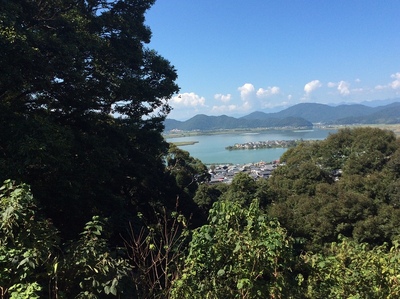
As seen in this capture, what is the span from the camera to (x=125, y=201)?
7.38m

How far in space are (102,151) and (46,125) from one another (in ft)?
3.99

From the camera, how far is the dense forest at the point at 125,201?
1979mm

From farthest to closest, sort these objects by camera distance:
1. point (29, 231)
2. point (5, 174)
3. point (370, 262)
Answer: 1. point (5, 174)
2. point (370, 262)
3. point (29, 231)

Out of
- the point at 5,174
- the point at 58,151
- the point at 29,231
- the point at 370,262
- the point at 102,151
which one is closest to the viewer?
the point at 29,231

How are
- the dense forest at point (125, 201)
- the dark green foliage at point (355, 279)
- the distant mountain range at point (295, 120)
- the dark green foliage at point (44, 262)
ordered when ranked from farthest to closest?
the distant mountain range at point (295, 120) → the dark green foliage at point (355, 279) → the dense forest at point (125, 201) → the dark green foliage at point (44, 262)

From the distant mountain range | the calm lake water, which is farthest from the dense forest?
the distant mountain range

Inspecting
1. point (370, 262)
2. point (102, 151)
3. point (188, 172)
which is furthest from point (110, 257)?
point (188, 172)

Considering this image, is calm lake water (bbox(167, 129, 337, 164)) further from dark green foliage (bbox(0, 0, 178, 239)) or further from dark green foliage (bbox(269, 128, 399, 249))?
dark green foliage (bbox(0, 0, 178, 239))

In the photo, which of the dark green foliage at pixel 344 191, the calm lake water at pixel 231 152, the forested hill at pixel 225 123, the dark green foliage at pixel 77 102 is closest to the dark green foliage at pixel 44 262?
the dark green foliage at pixel 77 102

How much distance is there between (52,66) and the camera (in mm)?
4980

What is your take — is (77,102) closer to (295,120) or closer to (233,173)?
(233,173)

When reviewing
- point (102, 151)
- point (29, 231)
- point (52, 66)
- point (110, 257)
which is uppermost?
point (52, 66)

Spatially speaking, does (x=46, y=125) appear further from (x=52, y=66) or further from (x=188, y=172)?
(x=188, y=172)

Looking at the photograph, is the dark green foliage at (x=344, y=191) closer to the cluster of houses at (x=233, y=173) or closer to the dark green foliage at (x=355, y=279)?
the cluster of houses at (x=233, y=173)
